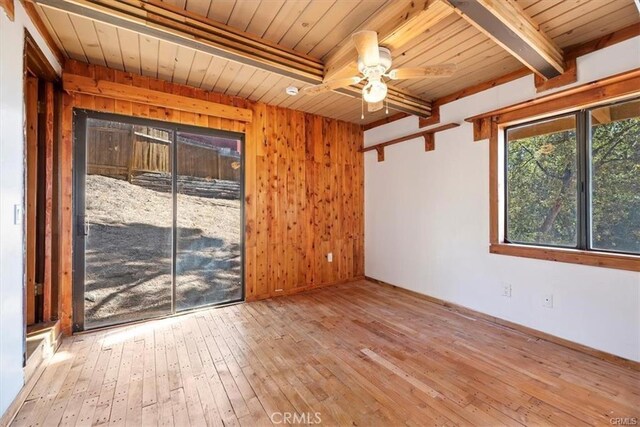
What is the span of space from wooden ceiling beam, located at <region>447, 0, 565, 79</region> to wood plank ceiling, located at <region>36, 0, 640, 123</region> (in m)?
0.07

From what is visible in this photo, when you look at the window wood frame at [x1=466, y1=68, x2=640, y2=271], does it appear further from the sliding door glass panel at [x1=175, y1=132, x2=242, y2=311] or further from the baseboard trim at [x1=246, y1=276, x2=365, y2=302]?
the sliding door glass panel at [x1=175, y1=132, x2=242, y2=311]

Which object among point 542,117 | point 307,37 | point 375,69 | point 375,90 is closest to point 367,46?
point 375,69

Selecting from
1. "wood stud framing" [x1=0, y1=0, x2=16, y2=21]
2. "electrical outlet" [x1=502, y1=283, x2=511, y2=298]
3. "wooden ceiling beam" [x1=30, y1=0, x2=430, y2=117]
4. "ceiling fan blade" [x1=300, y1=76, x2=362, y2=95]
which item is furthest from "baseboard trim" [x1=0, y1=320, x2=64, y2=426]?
"electrical outlet" [x1=502, y1=283, x2=511, y2=298]

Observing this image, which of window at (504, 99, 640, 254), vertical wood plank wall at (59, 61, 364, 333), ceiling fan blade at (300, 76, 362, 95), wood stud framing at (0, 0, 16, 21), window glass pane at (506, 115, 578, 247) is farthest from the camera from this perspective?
vertical wood plank wall at (59, 61, 364, 333)

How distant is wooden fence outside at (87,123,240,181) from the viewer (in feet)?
9.44

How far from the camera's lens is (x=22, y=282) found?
6.25 feet

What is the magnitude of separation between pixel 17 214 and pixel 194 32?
1701 millimetres

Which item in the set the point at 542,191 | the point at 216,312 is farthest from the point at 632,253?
the point at 216,312

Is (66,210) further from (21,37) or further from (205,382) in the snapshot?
(205,382)

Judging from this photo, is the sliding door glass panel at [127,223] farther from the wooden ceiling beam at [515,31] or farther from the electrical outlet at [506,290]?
the electrical outlet at [506,290]

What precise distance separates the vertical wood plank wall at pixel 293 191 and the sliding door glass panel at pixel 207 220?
0.16 meters

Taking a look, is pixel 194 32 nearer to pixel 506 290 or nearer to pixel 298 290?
pixel 298 290

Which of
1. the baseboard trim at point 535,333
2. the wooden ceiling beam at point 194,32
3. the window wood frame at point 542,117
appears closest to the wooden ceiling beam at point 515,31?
the window wood frame at point 542,117

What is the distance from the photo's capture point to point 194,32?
2082 mm
